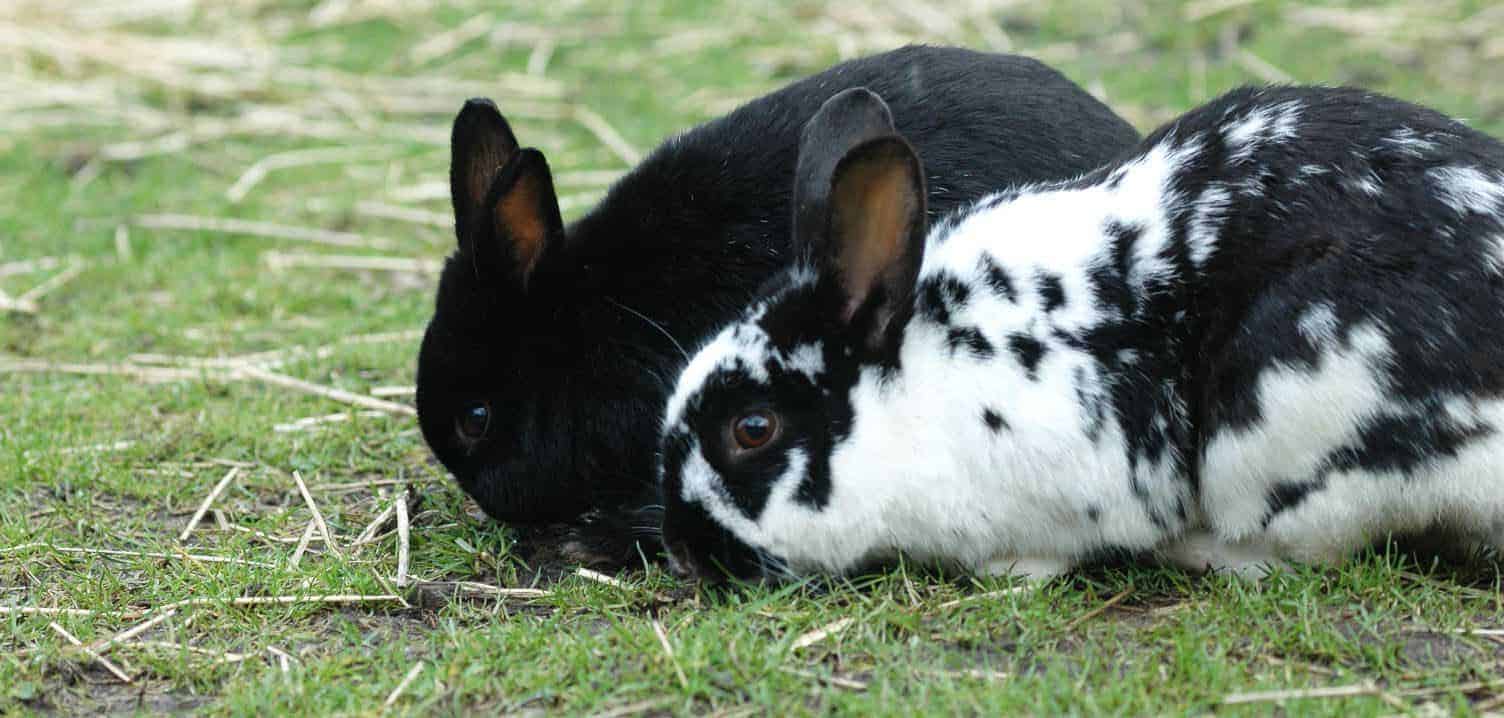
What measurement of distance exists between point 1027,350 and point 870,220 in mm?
413

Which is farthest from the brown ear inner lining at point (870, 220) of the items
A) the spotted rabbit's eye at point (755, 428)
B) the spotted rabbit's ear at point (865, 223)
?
the spotted rabbit's eye at point (755, 428)

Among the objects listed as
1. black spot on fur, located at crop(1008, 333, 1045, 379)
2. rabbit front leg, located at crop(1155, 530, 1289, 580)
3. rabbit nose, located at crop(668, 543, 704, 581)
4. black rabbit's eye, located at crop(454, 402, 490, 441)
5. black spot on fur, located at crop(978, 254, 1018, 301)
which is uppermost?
black spot on fur, located at crop(978, 254, 1018, 301)

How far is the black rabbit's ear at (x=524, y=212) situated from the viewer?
3865 mm

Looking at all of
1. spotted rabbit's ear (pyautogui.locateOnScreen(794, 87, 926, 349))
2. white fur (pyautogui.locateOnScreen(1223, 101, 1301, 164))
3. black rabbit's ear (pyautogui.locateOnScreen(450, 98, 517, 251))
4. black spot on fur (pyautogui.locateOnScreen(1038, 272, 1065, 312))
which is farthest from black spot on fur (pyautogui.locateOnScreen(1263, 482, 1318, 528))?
black rabbit's ear (pyautogui.locateOnScreen(450, 98, 517, 251))

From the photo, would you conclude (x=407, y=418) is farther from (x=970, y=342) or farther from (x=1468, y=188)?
(x=1468, y=188)

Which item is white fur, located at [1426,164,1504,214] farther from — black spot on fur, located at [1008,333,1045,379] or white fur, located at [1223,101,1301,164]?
black spot on fur, located at [1008,333,1045,379]

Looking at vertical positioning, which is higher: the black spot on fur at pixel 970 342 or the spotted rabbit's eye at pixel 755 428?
the black spot on fur at pixel 970 342

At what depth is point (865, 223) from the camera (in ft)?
10.8

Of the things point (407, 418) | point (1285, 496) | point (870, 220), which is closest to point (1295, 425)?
point (1285, 496)

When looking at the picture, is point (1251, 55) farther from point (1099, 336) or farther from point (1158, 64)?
point (1099, 336)

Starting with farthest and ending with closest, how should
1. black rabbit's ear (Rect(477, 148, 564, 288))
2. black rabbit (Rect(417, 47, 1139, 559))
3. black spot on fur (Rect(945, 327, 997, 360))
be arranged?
1. black rabbit (Rect(417, 47, 1139, 559))
2. black rabbit's ear (Rect(477, 148, 564, 288))
3. black spot on fur (Rect(945, 327, 997, 360))

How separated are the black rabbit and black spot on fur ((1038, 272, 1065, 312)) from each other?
30.0 inches

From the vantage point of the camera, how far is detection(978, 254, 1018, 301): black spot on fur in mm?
3379

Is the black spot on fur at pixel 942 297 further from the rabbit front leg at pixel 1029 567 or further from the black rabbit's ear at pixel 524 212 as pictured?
the black rabbit's ear at pixel 524 212
